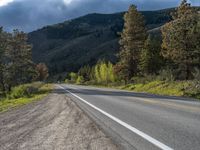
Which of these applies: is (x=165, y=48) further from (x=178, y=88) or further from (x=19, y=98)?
(x=19, y=98)

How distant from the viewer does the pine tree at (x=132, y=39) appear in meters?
62.2

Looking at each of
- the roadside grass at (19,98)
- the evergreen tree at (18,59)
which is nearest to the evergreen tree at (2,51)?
the evergreen tree at (18,59)

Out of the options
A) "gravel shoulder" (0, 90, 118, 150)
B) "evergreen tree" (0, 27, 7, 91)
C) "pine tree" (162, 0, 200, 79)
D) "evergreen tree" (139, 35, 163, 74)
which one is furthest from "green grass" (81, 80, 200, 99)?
"evergreen tree" (0, 27, 7, 91)

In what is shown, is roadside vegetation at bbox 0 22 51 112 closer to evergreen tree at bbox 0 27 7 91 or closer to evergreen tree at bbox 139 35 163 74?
evergreen tree at bbox 0 27 7 91

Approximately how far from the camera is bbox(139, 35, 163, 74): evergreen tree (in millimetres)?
66000

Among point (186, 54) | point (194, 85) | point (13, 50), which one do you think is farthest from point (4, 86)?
point (194, 85)

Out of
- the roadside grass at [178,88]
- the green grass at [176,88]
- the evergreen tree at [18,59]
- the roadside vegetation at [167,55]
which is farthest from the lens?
the evergreen tree at [18,59]

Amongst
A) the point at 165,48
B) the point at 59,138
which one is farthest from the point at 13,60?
the point at 59,138

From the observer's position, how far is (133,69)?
65875 millimetres

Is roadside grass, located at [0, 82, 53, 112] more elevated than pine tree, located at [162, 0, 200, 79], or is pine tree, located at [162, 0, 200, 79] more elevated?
pine tree, located at [162, 0, 200, 79]

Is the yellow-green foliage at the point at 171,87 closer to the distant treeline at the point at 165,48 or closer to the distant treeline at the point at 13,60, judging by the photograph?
the distant treeline at the point at 165,48

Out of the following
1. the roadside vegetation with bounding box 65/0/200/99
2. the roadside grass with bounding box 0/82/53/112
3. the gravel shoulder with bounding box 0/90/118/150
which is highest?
the roadside vegetation with bounding box 65/0/200/99

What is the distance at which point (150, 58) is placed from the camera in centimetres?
6825

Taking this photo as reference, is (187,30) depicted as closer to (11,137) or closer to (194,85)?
(194,85)
